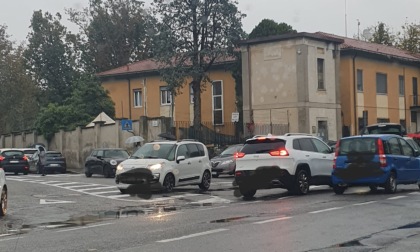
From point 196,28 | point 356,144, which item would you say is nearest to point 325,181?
point 356,144

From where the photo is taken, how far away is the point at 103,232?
12.4 m

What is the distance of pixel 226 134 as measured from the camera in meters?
45.0

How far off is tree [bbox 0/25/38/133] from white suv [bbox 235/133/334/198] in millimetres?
46815

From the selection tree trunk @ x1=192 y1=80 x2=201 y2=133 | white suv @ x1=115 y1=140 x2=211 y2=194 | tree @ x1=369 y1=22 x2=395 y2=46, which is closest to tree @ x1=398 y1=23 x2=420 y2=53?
tree @ x1=369 y1=22 x2=395 y2=46

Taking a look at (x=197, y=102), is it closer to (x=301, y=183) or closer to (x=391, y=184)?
(x=301, y=183)

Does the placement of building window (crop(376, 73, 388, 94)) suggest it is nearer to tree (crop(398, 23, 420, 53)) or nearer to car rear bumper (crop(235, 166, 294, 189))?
tree (crop(398, 23, 420, 53))

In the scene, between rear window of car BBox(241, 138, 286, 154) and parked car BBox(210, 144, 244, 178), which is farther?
parked car BBox(210, 144, 244, 178)

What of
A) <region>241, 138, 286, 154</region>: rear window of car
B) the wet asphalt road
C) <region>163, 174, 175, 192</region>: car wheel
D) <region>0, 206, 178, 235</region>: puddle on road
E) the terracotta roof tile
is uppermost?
the terracotta roof tile

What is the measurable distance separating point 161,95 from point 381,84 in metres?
17.4

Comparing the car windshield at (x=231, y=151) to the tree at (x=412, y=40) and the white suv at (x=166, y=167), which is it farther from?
the tree at (x=412, y=40)

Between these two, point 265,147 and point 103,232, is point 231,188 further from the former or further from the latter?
point 103,232

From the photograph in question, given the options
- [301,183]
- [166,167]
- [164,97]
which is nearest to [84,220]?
[166,167]

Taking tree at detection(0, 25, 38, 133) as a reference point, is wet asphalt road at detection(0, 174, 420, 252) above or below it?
below

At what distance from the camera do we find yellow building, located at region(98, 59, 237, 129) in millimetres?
51344
